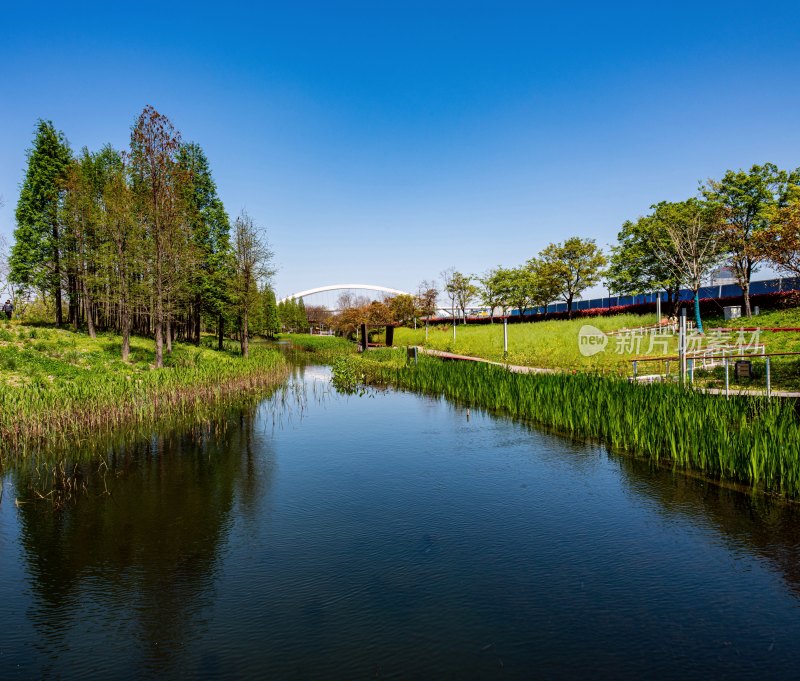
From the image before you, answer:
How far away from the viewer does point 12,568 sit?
227 inches

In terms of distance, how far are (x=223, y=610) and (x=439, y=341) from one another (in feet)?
130

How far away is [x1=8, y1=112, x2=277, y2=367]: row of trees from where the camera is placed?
74.7 feet

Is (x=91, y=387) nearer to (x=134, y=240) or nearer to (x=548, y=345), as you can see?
(x=134, y=240)

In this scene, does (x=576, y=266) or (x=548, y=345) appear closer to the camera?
(x=548, y=345)

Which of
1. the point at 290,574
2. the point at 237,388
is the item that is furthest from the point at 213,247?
the point at 290,574

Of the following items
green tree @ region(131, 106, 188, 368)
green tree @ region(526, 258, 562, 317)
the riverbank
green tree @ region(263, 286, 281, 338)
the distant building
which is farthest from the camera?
green tree @ region(263, 286, 281, 338)

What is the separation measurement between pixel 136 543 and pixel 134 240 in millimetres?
21677

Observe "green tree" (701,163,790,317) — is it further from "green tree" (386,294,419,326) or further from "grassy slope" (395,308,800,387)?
"green tree" (386,294,419,326)

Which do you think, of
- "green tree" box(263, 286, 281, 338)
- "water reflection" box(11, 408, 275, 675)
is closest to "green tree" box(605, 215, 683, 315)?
"water reflection" box(11, 408, 275, 675)

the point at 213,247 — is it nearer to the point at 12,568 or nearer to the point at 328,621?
the point at 12,568

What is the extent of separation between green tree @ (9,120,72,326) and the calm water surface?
86.1 feet

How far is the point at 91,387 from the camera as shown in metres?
14.6

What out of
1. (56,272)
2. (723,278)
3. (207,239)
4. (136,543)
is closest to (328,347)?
(207,239)

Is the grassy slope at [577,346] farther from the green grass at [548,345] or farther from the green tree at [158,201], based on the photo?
the green tree at [158,201]
